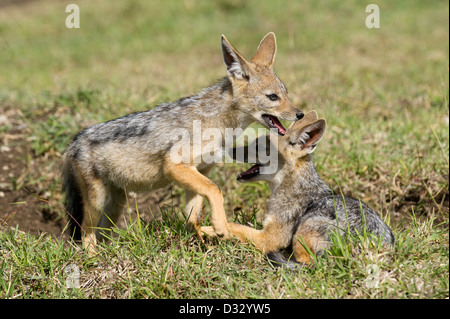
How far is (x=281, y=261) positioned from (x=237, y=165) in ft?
8.02

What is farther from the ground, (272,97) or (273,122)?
(272,97)

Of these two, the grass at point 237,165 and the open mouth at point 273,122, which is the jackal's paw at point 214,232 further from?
the open mouth at point 273,122

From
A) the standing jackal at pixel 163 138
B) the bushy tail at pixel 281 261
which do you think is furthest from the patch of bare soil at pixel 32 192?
the bushy tail at pixel 281 261

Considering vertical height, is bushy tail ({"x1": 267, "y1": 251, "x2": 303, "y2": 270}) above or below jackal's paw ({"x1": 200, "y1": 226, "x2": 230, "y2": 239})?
below

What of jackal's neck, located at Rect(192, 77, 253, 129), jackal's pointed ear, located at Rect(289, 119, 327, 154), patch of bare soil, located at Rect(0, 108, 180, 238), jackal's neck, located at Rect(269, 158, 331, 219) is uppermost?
jackal's neck, located at Rect(192, 77, 253, 129)

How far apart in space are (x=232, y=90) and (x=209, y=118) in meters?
0.34

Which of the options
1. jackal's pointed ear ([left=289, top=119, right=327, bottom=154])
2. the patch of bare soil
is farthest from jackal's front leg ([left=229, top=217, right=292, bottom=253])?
the patch of bare soil

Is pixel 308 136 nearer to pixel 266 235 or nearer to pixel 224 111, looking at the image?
pixel 224 111

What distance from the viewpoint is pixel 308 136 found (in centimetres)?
441

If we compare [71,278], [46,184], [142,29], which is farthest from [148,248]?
[142,29]

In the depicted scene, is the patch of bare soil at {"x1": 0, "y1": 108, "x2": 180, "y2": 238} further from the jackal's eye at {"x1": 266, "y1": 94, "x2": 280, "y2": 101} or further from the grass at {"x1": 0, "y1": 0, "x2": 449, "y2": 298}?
the jackal's eye at {"x1": 266, "y1": 94, "x2": 280, "y2": 101}

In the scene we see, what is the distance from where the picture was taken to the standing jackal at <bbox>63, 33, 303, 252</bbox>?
181 inches

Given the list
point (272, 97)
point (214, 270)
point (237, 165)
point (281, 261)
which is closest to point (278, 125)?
point (272, 97)

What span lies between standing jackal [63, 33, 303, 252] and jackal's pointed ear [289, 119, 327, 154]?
4.9 inches
